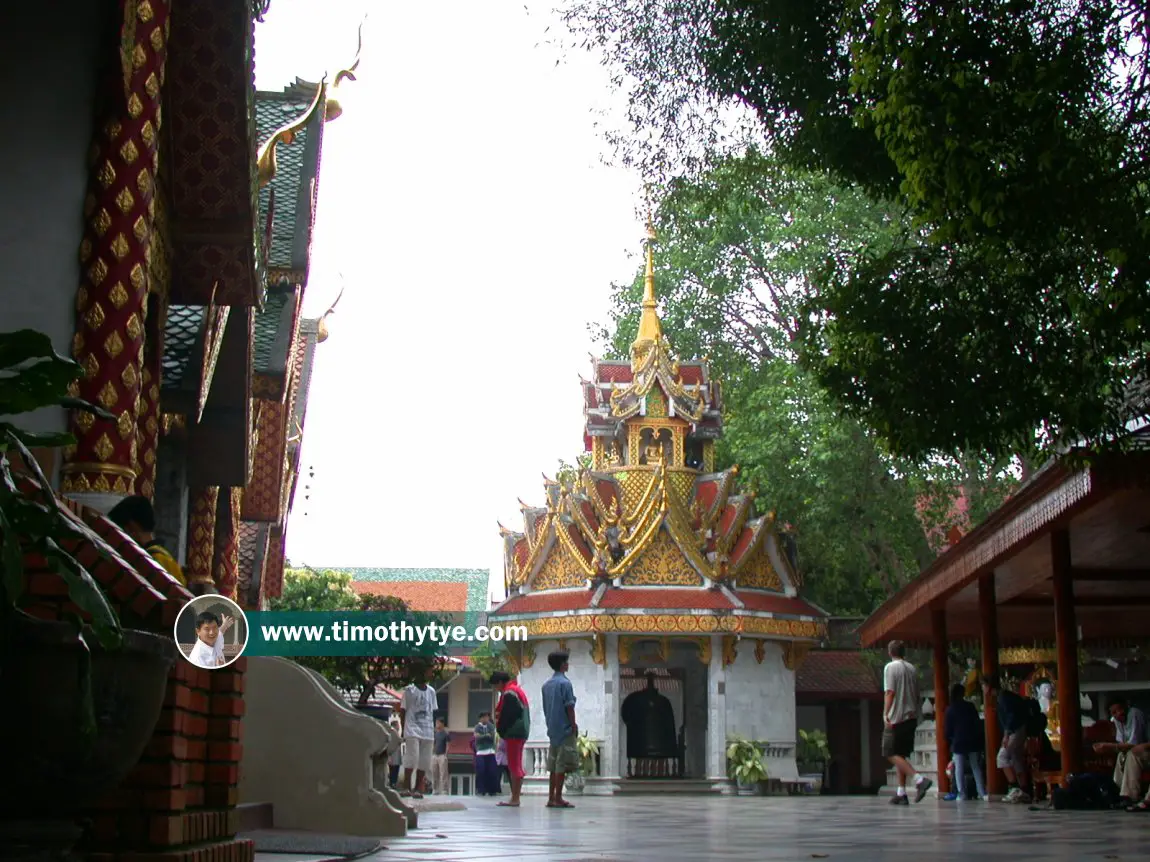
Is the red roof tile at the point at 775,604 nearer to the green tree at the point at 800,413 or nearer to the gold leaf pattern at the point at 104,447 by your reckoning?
the green tree at the point at 800,413

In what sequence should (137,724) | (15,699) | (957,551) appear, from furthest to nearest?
(957,551) < (137,724) < (15,699)

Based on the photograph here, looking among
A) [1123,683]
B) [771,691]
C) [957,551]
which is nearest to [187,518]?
[957,551]

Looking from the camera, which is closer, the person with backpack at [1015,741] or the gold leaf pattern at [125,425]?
the gold leaf pattern at [125,425]

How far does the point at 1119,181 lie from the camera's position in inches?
304

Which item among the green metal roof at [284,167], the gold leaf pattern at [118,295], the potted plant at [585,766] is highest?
the green metal roof at [284,167]

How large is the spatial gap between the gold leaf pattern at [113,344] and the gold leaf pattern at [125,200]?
0.64 m

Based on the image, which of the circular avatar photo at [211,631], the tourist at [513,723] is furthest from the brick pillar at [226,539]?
the circular avatar photo at [211,631]

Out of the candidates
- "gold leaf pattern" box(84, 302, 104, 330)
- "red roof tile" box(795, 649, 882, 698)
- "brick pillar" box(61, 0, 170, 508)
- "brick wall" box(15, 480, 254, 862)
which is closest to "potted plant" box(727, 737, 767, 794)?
"red roof tile" box(795, 649, 882, 698)

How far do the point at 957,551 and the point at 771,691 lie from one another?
11.1 m

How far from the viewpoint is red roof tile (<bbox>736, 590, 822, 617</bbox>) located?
1047 inches

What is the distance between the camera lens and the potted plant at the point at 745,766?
2562 centimetres

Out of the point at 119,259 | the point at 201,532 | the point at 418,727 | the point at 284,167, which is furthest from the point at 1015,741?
the point at 119,259

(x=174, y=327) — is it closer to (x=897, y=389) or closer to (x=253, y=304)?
(x=253, y=304)

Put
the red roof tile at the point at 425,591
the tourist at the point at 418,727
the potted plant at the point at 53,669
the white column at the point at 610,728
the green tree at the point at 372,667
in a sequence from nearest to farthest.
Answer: the potted plant at the point at 53,669
the tourist at the point at 418,727
the green tree at the point at 372,667
the white column at the point at 610,728
the red roof tile at the point at 425,591
